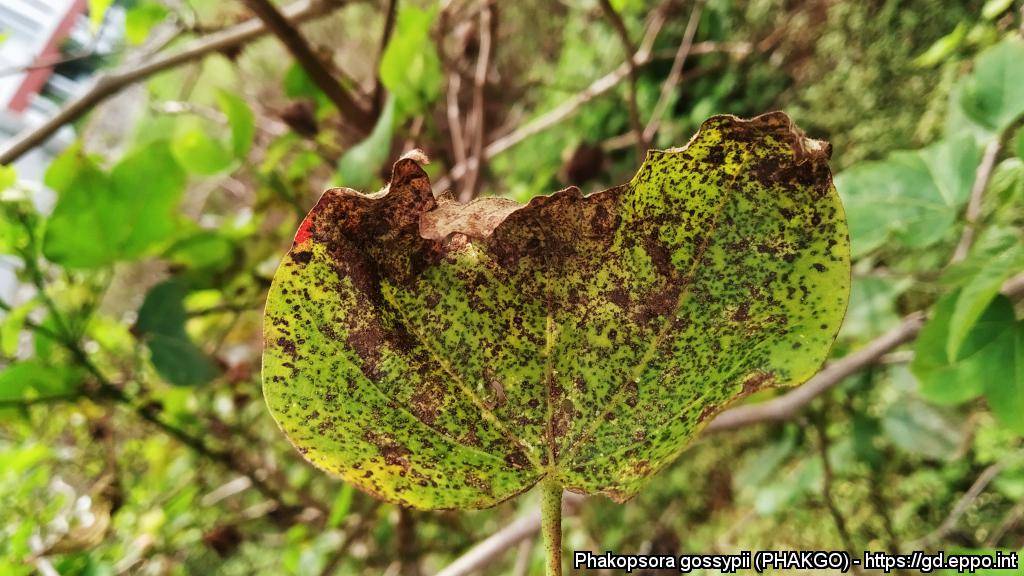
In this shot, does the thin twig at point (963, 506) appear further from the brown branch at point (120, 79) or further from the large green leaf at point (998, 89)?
the brown branch at point (120, 79)

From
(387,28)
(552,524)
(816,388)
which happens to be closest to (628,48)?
(387,28)

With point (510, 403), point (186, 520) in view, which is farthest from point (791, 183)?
point (186, 520)

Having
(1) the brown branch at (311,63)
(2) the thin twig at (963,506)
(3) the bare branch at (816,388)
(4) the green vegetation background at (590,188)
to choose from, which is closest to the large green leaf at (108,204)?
(4) the green vegetation background at (590,188)

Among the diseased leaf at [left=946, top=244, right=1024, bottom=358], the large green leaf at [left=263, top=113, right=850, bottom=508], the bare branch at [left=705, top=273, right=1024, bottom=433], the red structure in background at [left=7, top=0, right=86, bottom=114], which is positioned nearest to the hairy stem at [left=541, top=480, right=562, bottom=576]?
the large green leaf at [left=263, top=113, right=850, bottom=508]

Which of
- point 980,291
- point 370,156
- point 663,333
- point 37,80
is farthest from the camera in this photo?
point 37,80

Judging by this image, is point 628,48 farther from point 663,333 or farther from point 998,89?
point 663,333

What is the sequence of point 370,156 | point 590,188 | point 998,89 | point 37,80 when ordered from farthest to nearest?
point 37,80 → point 590,188 → point 370,156 → point 998,89

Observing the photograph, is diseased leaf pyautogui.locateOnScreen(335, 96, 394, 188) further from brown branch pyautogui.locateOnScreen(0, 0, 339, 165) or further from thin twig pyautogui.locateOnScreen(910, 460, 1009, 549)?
thin twig pyautogui.locateOnScreen(910, 460, 1009, 549)
